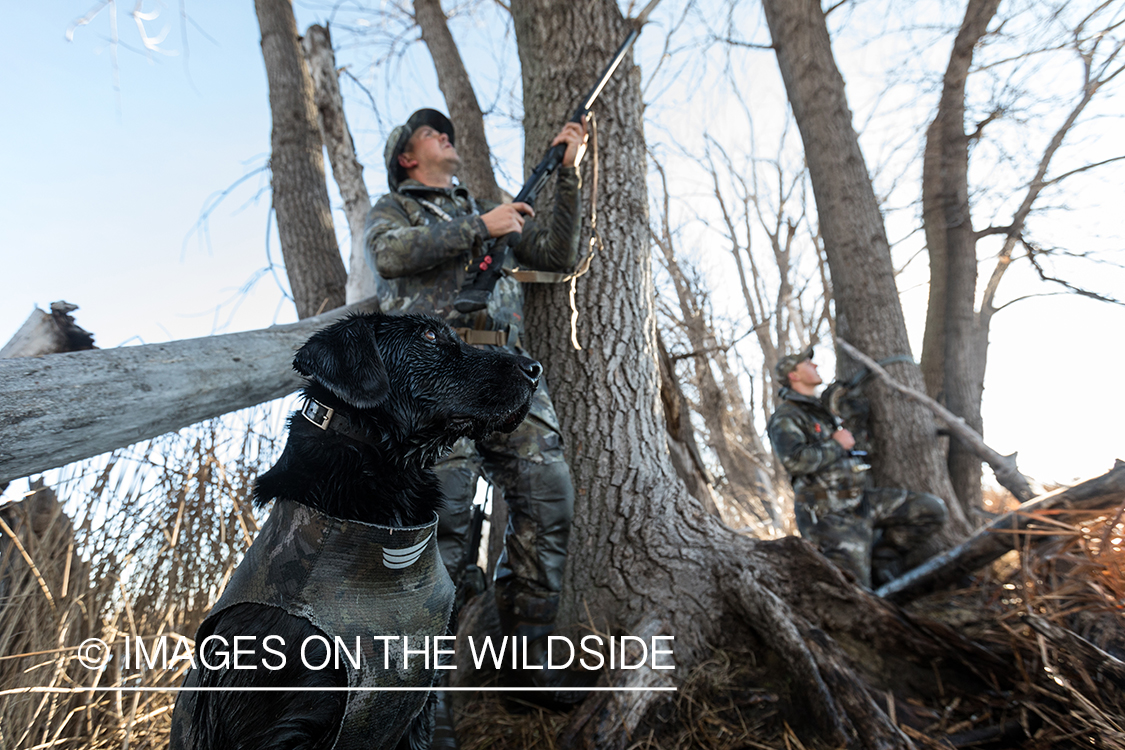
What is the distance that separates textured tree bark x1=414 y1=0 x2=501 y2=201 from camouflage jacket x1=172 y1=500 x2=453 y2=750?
4.34m

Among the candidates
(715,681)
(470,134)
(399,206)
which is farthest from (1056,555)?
(470,134)

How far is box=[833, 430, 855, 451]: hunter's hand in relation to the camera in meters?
4.39

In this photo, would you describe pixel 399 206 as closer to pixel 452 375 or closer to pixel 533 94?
pixel 533 94

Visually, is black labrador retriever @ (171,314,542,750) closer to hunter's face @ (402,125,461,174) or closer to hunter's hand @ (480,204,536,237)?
hunter's hand @ (480,204,536,237)

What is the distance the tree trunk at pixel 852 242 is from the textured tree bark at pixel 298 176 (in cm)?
435

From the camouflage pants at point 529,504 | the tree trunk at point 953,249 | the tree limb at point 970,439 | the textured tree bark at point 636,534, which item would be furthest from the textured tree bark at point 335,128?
the tree trunk at point 953,249

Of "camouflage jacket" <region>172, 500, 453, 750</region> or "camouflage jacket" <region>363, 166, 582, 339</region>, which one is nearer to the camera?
"camouflage jacket" <region>172, 500, 453, 750</region>

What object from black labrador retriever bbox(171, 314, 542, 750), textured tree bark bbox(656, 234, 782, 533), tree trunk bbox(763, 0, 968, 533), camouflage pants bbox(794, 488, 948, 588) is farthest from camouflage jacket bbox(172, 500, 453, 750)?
textured tree bark bbox(656, 234, 782, 533)

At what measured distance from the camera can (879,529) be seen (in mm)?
4414

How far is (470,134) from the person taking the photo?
18.5ft

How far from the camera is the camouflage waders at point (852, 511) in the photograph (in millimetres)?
4211

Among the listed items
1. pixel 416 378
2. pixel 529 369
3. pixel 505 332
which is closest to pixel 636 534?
pixel 505 332

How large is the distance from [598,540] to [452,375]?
4.70 feet

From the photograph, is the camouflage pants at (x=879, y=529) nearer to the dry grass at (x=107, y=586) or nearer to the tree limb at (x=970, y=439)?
Answer: the tree limb at (x=970, y=439)
